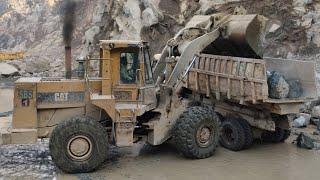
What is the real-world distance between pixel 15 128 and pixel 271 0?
38.3 feet

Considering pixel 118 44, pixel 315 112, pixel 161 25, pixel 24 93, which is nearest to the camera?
pixel 24 93

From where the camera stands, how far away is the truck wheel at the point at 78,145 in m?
8.92

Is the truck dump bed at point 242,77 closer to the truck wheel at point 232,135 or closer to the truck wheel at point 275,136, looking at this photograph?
the truck wheel at point 232,135

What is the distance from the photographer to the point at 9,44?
167 feet

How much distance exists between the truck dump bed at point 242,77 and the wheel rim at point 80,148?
3.07 meters

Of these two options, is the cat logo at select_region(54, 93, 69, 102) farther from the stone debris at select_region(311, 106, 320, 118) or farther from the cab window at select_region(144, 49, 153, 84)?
the stone debris at select_region(311, 106, 320, 118)

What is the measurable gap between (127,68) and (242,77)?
7.77 feet

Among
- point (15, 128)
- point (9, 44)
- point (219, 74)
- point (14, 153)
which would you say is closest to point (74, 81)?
point (15, 128)

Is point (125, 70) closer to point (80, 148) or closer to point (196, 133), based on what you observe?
point (80, 148)

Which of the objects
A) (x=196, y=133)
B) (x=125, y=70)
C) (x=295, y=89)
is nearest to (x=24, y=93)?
(x=125, y=70)

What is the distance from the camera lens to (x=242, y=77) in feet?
32.6

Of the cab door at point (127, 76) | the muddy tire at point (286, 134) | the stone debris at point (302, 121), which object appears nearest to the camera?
the cab door at point (127, 76)

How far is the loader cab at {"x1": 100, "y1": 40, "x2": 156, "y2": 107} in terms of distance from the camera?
9477mm

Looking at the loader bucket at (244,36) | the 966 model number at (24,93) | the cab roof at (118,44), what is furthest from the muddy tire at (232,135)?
the 966 model number at (24,93)
